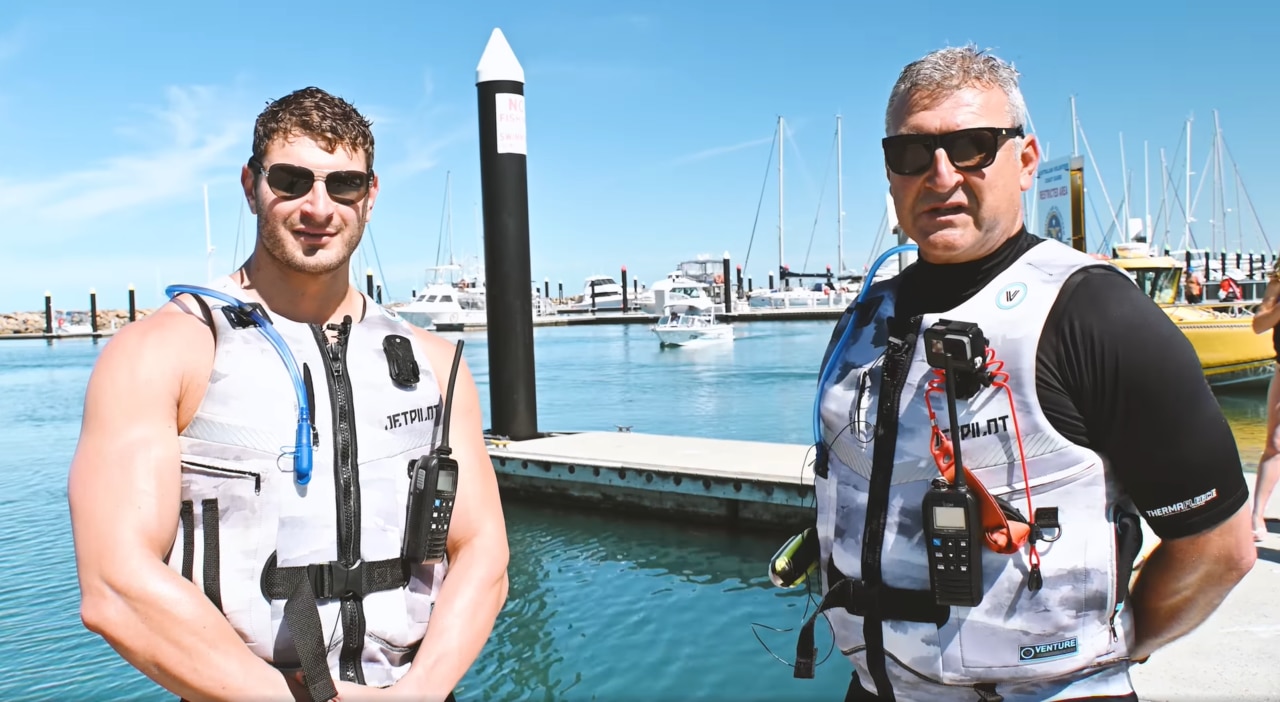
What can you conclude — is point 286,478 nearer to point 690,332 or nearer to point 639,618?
point 639,618

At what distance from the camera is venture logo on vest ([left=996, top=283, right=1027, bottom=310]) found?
2.01 meters

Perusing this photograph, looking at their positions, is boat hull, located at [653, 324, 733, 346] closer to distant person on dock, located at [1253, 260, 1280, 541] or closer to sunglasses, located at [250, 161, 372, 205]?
distant person on dock, located at [1253, 260, 1280, 541]

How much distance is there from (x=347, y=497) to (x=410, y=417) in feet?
0.86

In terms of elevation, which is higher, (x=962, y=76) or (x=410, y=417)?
(x=962, y=76)

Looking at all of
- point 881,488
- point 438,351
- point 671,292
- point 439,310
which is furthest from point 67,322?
point 881,488

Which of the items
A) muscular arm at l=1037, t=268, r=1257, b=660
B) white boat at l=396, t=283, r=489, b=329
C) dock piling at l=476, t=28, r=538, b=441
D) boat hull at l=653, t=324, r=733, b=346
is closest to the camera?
muscular arm at l=1037, t=268, r=1257, b=660

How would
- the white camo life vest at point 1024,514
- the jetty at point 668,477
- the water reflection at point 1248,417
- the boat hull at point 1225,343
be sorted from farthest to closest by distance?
1. the boat hull at point 1225,343
2. the water reflection at point 1248,417
3. the jetty at point 668,477
4. the white camo life vest at point 1024,514

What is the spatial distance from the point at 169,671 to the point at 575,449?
8983mm

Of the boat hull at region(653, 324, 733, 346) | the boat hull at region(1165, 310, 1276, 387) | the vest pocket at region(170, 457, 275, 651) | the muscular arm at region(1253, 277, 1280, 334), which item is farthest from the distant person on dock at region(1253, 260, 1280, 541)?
the boat hull at region(653, 324, 733, 346)

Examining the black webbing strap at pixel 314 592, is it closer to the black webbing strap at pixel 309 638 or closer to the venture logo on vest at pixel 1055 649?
the black webbing strap at pixel 309 638

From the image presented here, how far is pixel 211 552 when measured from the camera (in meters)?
2.09

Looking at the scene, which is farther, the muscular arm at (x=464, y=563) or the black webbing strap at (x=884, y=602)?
the muscular arm at (x=464, y=563)

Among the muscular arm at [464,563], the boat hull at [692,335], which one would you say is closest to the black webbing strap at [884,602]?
the muscular arm at [464,563]

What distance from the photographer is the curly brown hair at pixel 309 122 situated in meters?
2.33
